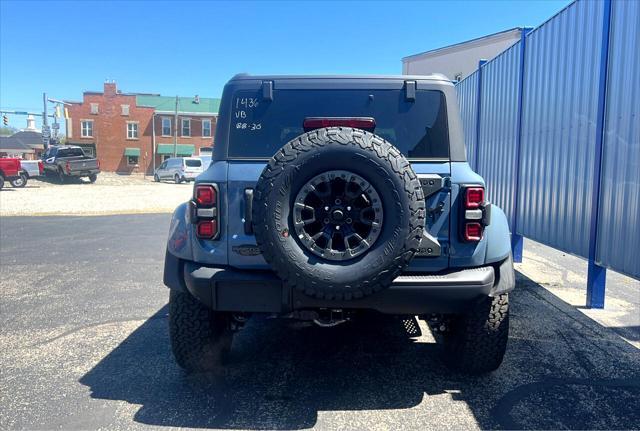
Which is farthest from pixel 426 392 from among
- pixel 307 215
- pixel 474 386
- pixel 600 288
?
pixel 600 288

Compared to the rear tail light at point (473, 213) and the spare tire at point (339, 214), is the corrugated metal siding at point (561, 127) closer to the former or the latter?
the rear tail light at point (473, 213)

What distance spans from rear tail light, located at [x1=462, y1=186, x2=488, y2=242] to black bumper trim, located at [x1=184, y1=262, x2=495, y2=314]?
0.73 feet

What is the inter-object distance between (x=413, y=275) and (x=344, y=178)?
2.48 feet

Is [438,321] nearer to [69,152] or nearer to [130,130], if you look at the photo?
[69,152]

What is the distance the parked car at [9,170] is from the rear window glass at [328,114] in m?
25.2

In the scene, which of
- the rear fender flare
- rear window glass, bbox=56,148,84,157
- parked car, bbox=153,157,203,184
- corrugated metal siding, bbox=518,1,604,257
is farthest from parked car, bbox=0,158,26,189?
the rear fender flare

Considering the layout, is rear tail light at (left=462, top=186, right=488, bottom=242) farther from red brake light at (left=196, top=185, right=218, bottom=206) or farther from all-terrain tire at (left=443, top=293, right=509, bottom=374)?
red brake light at (left=196, top=185, right=218, bottom=206)

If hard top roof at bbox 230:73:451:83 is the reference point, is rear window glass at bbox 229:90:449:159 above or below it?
below

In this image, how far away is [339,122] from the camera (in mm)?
3209

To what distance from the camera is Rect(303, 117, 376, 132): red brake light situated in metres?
3.20

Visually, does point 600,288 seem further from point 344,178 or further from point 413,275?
point 344,178

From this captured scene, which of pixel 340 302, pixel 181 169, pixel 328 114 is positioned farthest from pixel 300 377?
pixel 181 169

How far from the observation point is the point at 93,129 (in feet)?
167

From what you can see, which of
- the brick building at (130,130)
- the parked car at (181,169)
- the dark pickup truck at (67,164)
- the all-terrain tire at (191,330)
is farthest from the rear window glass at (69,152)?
the all-terrain tire at (191,330)
